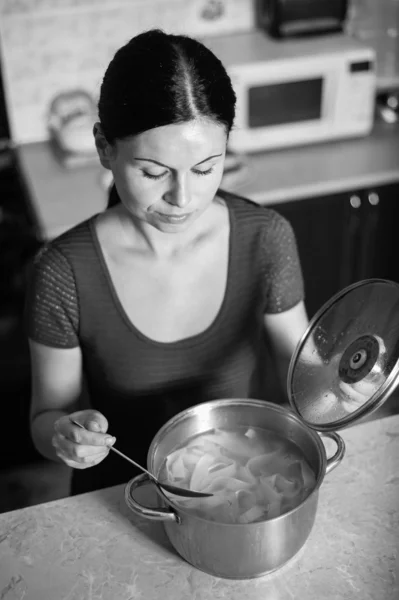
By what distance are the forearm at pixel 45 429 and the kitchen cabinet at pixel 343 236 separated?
1.23m

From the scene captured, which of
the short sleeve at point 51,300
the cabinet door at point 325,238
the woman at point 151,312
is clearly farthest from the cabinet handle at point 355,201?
the short sleeve at point 51,300

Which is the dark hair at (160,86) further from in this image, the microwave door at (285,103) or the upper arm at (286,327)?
the microwave door at (285,103)

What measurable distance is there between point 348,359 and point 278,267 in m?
0.43

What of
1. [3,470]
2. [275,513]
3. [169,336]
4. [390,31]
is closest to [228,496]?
[275,513]

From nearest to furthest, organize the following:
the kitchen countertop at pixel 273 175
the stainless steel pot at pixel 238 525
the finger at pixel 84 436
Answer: the stainless steel pot at pixel 238 525 → the finger at pixel 84 436 → the kitchen countertop at pixel 273 175

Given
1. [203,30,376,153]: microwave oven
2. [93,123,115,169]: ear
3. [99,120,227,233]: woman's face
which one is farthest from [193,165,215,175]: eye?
[203,30,376,153]: microwave oven

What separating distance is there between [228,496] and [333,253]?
1.65 metres

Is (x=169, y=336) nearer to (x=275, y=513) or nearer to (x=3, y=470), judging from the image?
(x=275, y=513)

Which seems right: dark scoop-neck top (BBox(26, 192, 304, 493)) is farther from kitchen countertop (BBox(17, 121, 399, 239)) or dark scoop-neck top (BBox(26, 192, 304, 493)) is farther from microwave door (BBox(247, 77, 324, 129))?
microwave door (BBox(247, 77, 324, 129))

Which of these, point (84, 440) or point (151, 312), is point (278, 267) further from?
point (84, 440)

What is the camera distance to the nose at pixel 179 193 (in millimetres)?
1085

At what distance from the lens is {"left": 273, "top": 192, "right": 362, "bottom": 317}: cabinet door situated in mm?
2389

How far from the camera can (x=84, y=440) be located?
1025 millimetres

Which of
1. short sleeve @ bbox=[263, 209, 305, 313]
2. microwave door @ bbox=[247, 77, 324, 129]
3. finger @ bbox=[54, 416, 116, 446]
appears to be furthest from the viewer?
microwave door @ bbox=[247, 77, 324, 129]
